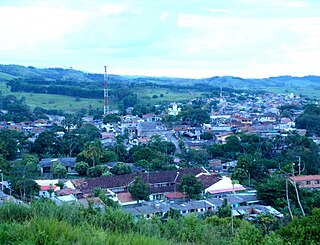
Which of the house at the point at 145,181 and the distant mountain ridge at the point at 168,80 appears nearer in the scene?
the house at the point at 145,181

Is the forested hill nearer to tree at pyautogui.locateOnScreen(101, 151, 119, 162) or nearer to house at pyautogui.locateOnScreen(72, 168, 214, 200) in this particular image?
tree at pyautogui.locateOnScreen(101, 151, 119, 162)

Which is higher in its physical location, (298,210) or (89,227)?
(89,227)

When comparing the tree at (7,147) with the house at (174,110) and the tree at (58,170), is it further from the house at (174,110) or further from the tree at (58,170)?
the house at (174,110)

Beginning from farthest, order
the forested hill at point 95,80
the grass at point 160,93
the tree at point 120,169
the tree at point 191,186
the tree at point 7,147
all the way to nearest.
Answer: the forested hill at point 95,80 → the grass at point 160,93 → the tree at point 7,147 → the tree at point 120,169 → the tree at point 191,186

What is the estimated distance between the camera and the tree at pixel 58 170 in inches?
815

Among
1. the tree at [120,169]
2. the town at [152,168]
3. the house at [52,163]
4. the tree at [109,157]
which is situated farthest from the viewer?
the tree at [109,157]

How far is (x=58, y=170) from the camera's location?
20.7 meters

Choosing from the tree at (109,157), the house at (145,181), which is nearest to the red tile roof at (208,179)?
the house at (145,181)

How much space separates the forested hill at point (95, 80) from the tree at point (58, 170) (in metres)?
41.4

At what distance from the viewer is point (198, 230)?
192 inches

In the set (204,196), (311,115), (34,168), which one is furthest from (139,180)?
(311,115)

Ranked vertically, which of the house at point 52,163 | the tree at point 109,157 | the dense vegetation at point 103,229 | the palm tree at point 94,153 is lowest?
Result: the house at point 52,163

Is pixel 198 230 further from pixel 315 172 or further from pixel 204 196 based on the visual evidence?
pixel 315 172

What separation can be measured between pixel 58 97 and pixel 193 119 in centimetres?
2360
